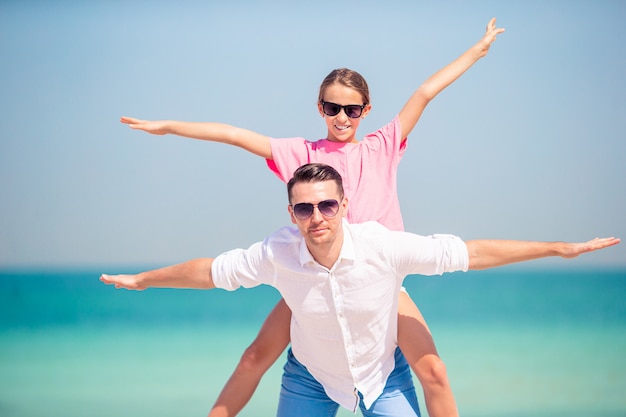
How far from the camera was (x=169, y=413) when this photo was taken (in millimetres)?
10406

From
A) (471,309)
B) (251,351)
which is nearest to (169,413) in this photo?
(251,351)

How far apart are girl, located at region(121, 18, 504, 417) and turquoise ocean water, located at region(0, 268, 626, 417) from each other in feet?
19.6

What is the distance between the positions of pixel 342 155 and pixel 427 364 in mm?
1220

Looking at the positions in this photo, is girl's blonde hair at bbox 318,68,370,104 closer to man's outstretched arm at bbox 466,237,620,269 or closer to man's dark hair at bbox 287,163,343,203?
man's dark hair at bbox 287,163,343,203

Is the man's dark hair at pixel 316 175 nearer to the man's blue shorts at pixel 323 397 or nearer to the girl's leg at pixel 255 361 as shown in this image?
the girl's leg at pixel 255 361

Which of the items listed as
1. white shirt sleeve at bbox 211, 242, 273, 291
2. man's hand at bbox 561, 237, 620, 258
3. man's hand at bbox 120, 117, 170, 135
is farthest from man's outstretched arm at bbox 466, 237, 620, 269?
man's hand at bbox 120, 117, 170, 135

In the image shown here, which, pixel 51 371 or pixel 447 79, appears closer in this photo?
pixel 447 79

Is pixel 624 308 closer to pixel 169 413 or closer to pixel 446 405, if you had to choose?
pixel 169 413

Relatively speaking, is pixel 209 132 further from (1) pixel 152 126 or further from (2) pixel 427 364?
(2) pixel 427 364

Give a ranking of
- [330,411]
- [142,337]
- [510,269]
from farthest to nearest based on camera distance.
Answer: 1. [510,269]
2. [142,337]
3. [330,411]

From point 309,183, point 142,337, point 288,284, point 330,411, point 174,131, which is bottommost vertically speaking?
point 142,337

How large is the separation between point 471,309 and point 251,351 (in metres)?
25.9

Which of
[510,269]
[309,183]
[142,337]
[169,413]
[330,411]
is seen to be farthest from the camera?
[510,269]

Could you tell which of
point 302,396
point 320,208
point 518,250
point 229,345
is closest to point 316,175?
point 320,208
